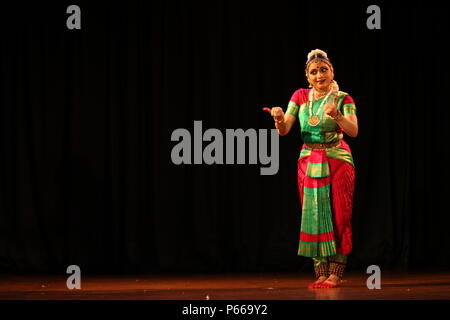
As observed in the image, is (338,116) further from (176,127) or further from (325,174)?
(176,127)

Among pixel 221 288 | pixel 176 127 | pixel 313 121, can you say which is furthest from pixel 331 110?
pixel 176 127

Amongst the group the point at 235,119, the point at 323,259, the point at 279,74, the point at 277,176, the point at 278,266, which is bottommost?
the point at 278,266

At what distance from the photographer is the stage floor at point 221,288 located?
3.86 metres

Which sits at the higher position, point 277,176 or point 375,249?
point 277,176

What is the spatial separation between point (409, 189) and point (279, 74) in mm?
1431

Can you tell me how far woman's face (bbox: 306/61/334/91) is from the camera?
13.6 ft

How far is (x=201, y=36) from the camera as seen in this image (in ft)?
18.5

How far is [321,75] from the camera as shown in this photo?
4.15 m

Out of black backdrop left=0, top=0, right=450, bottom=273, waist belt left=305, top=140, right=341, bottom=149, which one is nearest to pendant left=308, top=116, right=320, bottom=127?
waist belt left=305, top=140, right=341, bottom=149

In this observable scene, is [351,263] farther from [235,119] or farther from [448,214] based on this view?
[235,119]

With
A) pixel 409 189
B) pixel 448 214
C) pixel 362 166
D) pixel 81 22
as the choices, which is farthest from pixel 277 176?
pixel 81 22

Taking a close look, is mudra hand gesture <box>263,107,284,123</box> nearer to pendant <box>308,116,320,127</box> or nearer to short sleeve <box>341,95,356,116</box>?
pendant <box>308,116,320,127</box>

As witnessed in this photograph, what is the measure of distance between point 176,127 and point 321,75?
1724mm

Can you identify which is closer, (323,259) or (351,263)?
(323,259)
